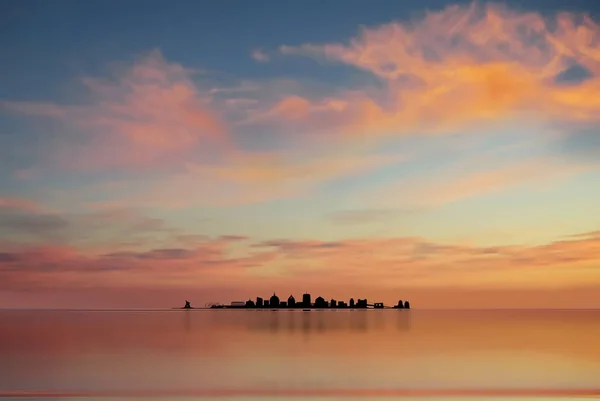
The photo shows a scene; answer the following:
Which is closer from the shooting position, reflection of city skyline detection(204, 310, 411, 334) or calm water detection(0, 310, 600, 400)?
calm water detection(0, 310, 600, 400)

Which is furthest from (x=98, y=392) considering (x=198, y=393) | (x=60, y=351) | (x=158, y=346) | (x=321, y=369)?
(x=158, y=346)

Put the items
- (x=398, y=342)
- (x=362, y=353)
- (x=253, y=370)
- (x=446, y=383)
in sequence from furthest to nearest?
(x=398, y=342)
(x=362, y=353)
(x=253, y=370)
(x=446, y=383)

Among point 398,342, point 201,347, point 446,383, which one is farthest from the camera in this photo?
point 398,342

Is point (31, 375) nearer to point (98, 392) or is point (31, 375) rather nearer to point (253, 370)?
point (98, 392)

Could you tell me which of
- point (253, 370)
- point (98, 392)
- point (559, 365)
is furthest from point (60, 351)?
point (559, 365)

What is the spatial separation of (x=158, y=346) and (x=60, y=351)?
16.0ft

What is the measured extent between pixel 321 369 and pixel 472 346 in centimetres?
1270

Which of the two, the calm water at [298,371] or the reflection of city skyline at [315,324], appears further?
the reflection of city skyline at [315,324]

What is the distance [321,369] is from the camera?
2220 cm

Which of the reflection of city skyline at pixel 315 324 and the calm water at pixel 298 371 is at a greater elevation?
the reflection of city skyline at pixel 315 324

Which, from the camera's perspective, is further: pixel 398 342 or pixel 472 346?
pixel 398 342

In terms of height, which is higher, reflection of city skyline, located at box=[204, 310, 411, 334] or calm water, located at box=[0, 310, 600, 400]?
reflection of city skyline, located at box=[204, 310, 411, 334]

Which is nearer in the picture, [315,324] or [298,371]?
[298,371]

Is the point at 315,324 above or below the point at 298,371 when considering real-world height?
above
